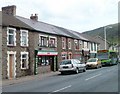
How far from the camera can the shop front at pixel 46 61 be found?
35.1 m

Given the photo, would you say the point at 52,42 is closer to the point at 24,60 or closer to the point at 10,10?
the point at 10,10

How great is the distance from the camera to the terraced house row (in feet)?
95.2

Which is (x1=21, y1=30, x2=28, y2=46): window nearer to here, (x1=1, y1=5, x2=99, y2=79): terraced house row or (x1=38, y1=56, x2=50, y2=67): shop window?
(x1=1, y1=5, x2=99, y2=79): terraced house row

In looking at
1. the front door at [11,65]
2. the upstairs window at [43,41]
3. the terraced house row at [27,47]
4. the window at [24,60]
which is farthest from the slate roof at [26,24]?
the front door at [11,65]

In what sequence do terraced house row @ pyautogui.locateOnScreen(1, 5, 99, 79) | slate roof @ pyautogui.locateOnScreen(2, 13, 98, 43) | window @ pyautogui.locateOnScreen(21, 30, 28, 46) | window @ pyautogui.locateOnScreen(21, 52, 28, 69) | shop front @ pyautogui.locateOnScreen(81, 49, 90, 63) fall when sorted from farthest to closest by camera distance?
shop front @ pyautogui.locateOnScreen(81, 49, 90, 63) → window @ pyautogui.locateOnScreen(21, 30, 28, 46) → window @ pyautogui.locateOnScreen(21, 52, 28, 69) → slate roof @ pyautogui.locateOnScreen(2, 13, 98, 43) → terraced house row @ pyautogui.locateOnScreen(1, 5, 99, 79)

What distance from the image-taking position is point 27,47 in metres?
32.5

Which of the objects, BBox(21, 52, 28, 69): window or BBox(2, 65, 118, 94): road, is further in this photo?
BBox(21, 52, 28, 69): window

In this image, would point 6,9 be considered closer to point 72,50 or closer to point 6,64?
point 6,64

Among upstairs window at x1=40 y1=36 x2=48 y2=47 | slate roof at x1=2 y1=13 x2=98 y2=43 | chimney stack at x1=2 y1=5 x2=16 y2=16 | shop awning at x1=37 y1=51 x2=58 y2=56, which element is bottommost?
shop awning at x1=37 y1=51 x2=58 y2=56

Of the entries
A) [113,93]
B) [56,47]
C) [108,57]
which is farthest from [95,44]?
[113,93]

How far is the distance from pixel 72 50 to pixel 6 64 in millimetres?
20222

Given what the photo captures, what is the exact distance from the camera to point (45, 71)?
36500 mm

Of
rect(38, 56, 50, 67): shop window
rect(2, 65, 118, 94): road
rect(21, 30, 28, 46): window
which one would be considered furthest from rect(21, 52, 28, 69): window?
rect(2, 65, 118, 94): road

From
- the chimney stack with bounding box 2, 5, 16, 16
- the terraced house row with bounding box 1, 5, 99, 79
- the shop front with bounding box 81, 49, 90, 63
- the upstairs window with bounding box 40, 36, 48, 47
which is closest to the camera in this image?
the terraced house row with bounding box 1, 5, 99, 79
